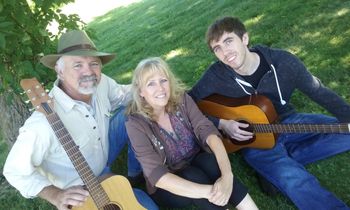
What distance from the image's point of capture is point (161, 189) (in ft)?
10.8

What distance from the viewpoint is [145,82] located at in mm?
3146

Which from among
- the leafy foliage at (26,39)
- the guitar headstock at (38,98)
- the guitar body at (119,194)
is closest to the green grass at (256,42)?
the leafy foliage at (26,39)

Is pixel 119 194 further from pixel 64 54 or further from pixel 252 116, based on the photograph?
pixel 252 116

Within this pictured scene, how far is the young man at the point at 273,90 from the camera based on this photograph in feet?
11.0

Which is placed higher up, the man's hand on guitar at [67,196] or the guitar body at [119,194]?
the man's hand on guitar at [67,196]

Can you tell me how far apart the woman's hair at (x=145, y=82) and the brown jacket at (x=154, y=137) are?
0.18 ft

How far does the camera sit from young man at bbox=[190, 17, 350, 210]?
3.36 meters

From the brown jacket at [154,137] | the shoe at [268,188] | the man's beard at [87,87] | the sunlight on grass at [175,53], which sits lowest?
the shoe at [268,188]

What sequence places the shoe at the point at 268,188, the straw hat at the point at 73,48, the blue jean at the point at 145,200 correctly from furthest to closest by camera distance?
the shoe at the point at 268,188 → the blue jean at the point at 145,200 → the straw hat at the point at 73,48

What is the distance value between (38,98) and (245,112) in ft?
5.75

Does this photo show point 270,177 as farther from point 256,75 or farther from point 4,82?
point 4,82

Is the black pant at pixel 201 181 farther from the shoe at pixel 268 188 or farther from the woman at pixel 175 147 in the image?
the shoe at pixel 268 188

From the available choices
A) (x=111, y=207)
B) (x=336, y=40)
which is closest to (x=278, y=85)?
(x=111, y=207)

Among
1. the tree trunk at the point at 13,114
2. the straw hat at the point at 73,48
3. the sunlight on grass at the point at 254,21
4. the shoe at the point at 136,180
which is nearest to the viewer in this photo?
the straw hat at the point at 73,48
